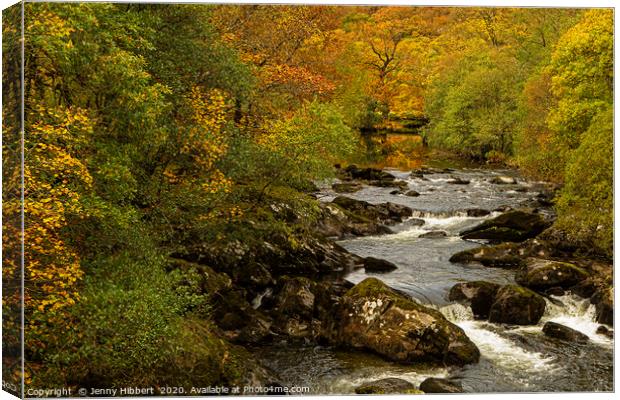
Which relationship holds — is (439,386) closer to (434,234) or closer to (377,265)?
(377,265)

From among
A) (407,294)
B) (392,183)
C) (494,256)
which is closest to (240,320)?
(407,294)

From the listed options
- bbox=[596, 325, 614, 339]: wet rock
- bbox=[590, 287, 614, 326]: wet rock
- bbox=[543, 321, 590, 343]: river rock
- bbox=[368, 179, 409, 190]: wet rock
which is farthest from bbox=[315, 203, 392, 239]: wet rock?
bbox=[596, 325, 614, 339]: wet rock

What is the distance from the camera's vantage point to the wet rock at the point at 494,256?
631 inches

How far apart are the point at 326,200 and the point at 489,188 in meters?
4.68

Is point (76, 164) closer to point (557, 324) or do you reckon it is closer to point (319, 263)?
point (319, 263)

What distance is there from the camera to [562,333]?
14188mm

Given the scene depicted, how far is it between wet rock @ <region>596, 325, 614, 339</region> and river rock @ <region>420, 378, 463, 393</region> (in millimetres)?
2905

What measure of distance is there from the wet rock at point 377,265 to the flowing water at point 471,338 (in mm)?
141

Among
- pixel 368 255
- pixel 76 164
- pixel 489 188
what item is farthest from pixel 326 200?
pixel 76 164

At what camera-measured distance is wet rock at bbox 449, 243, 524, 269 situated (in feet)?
52.6

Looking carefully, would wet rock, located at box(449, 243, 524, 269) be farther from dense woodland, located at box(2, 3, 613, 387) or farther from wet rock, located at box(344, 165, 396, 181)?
wet rock, located at box(344, 165, 396, 181)

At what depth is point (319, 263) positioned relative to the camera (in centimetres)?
1628

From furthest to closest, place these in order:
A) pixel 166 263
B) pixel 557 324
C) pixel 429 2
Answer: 1. pixel 557 324
2. pixel 166 263
3. pixel 429 2

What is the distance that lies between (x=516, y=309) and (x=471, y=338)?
125 centimetres
